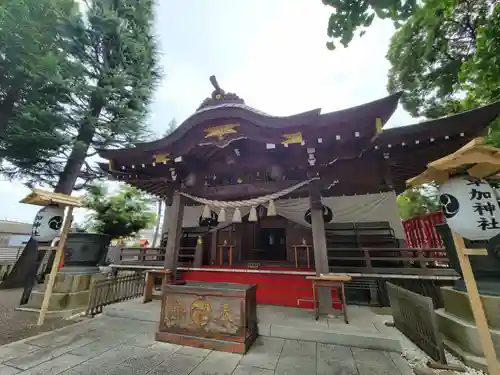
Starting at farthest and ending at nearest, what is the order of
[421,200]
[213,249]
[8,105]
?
1. [421,200]
2. [8,105]
3. [213,249]

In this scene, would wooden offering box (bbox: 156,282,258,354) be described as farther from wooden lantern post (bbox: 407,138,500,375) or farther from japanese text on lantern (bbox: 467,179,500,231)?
japanese text on lantern (bbox: 467,179,500,231)

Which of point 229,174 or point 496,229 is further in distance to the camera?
point 229,174

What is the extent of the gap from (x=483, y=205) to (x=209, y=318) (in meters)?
3.82

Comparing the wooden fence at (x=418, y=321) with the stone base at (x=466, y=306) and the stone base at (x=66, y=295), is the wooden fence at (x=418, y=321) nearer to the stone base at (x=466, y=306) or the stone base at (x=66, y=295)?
the stone base at (x=466, y=306)

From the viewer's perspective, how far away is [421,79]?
10617mm

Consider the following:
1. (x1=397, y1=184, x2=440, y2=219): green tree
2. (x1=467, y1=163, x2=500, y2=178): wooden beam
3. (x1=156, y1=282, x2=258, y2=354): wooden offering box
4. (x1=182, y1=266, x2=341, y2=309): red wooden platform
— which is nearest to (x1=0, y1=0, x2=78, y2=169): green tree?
(x1=182, y1=266, x2=341, y2=309): red wooden platform

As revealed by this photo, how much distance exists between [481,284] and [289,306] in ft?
11.0

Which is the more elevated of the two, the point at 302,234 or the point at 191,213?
the point at 191,213

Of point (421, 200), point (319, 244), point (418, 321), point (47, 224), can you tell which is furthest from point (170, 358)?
point (421, 200)

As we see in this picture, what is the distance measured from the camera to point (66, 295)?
5.11 meters

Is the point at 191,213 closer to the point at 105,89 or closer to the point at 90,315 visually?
the point at 90,315

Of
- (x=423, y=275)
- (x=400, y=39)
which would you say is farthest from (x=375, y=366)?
(x=400, y=39)

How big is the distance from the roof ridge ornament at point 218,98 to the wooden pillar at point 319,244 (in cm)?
271

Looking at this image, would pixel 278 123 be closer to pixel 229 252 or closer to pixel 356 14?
pixel 356 14
